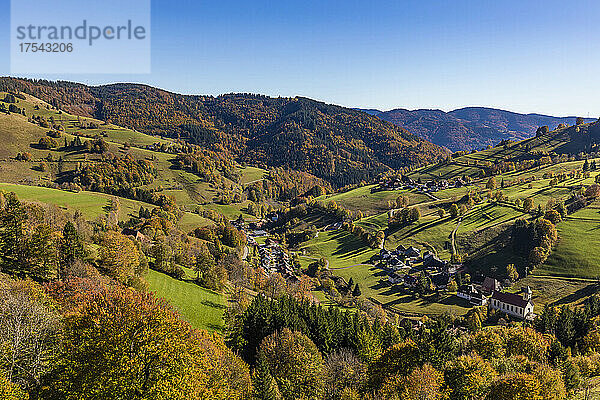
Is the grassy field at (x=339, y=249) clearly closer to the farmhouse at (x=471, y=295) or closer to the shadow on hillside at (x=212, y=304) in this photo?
the farmhouse at (x=471, y=295)

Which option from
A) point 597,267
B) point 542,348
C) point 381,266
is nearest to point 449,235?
point 381,266

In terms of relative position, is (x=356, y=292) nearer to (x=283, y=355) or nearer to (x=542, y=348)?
(x=542, y=348)

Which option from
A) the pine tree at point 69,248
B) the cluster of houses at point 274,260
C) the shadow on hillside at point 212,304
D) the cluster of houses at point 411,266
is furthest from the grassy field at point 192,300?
the cluster of houses at point 411,266

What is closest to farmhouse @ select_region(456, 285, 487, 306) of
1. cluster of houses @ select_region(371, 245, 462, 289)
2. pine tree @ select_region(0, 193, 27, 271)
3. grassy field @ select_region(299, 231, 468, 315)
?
grassy field @ select_region(299, 231, 468, 315)

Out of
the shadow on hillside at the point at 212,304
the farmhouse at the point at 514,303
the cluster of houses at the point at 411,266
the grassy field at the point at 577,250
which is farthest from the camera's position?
the cluster of houses at the point at 411,266

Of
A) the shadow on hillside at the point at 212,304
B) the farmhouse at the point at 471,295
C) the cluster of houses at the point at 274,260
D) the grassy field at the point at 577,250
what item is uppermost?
the grassy field at the point at 577,250

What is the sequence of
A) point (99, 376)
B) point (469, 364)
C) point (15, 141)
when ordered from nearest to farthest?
point (99, 376) → point (469, 364) → point (15, 141)
